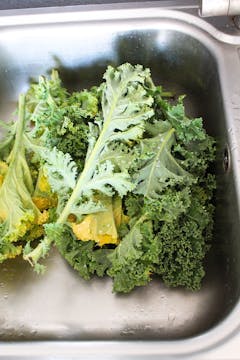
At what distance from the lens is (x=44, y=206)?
44.3 inches

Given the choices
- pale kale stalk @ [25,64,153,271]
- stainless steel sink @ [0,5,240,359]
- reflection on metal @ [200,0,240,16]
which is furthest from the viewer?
reflection on metal @ [200,0,240,16]

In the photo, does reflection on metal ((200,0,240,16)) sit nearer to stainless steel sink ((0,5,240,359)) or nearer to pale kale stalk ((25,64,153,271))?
stainless steel sink ((0,5,240,359))

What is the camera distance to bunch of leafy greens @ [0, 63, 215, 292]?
0.97m

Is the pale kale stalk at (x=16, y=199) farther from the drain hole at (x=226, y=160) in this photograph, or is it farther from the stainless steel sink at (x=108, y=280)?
the drain hole at (x=226, y=160)

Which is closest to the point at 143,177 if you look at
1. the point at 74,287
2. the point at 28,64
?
the point at 74,287

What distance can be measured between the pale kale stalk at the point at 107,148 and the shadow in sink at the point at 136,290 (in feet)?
0.47

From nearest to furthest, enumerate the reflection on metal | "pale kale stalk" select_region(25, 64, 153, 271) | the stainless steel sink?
the stainless steel sink, "pale kale stalk" select_region(25, 64, 153, 271), the reflection on metal

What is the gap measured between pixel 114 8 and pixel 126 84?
12.9 inches

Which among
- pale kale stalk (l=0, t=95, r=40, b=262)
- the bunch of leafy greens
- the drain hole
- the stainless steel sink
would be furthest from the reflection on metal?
pale kale stalk (l=0, t=95, r=40, b=262)

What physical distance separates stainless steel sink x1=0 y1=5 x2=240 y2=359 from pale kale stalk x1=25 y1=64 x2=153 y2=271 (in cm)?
15

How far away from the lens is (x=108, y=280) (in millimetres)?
1095

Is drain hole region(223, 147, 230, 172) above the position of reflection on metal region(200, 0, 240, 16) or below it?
below

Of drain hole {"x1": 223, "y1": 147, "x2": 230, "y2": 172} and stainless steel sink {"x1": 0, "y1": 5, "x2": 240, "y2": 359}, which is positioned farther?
drain hole {"x1": 223, "y1": 147, "x2": 230, "y2": 172}

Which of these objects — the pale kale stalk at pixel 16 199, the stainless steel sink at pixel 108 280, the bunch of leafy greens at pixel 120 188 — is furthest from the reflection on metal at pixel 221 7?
the pale kale stalk at pixel 16 199
